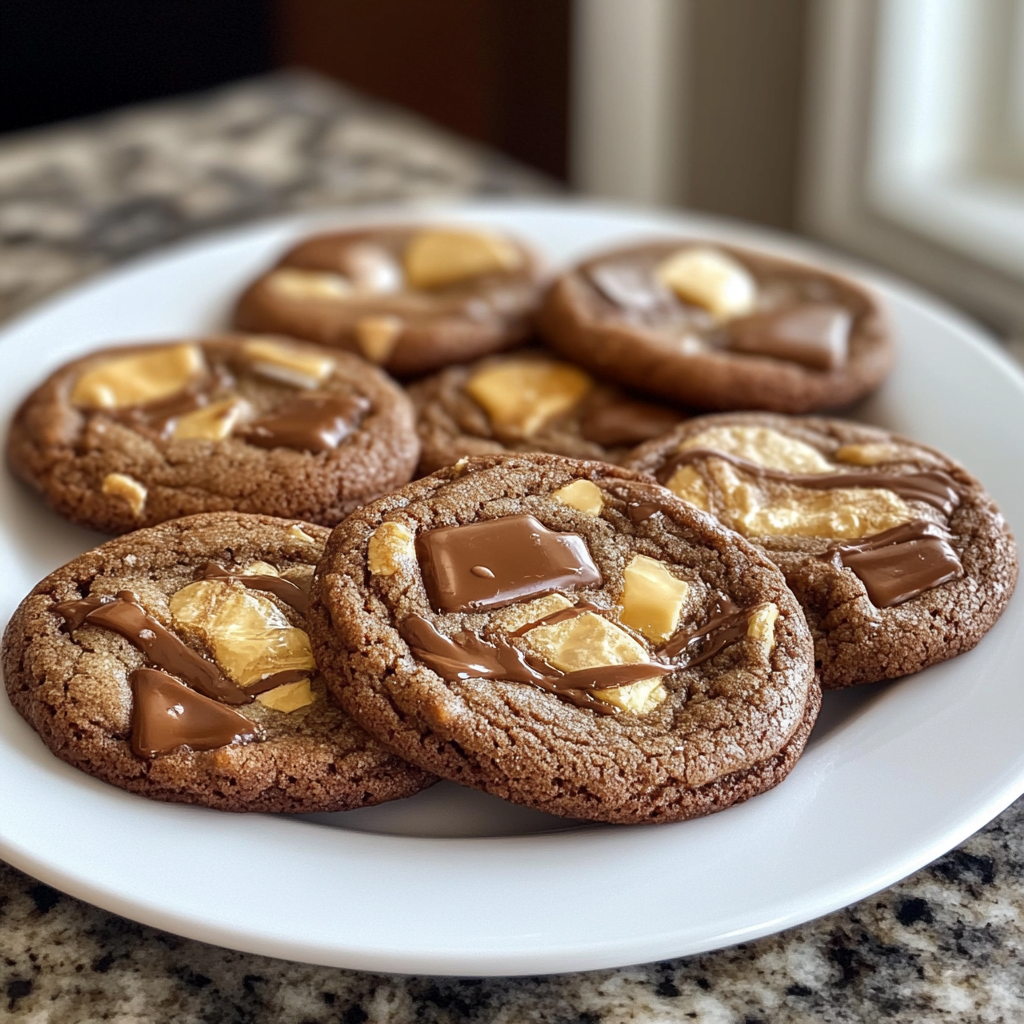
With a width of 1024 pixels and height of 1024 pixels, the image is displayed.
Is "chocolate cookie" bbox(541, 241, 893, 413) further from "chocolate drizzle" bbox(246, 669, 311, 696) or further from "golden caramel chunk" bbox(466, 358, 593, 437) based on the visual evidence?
"chocolate drizzle" bbox(246, 669, 311, 696)

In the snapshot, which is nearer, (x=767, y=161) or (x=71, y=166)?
(x=71, y=166)

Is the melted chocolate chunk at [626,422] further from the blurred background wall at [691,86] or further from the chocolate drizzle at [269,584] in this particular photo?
the blurred background wall at [691,86]

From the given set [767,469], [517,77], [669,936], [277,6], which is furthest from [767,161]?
[669,936]

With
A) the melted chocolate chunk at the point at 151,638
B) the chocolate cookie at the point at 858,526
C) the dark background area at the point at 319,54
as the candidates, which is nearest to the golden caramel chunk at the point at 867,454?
the chocolate cookie at the point at 858,526

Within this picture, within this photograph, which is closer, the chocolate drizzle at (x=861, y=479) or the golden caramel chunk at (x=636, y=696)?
the golden caramel chunk at (x=636, y=696)

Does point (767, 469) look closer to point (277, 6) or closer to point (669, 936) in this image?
point (669, 936)

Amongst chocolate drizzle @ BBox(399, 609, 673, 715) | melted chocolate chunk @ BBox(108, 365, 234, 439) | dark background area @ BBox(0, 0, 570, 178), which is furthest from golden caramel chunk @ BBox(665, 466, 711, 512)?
dark background area @ BBox(0, 0, 570, 178)
